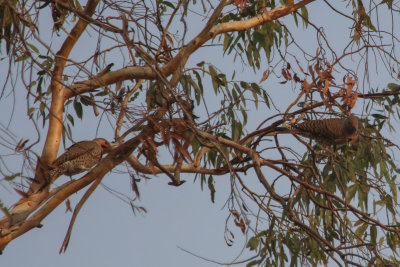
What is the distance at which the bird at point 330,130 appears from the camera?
4.29 m

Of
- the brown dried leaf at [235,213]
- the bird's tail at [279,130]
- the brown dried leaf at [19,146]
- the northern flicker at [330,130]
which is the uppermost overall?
the northern flicker at [330,130]

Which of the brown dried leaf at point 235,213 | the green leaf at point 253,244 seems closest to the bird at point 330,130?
the green leaf at point 253,244

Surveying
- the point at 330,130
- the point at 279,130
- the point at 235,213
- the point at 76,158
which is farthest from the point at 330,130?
the point at 76,158

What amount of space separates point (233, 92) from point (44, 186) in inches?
66.3

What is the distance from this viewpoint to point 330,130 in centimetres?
448

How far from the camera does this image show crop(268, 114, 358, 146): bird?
4.29 meters

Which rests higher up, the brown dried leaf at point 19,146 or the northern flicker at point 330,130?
the northern flicker at point 330,130

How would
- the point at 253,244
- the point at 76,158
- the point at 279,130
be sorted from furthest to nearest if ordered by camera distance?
the point at 76,158 < the point at 253,244 < the point at 279,130

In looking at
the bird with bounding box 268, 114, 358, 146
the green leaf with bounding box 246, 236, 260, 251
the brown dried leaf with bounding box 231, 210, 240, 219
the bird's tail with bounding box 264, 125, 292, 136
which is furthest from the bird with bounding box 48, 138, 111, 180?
the bird with bounding box 268, 114, 358, 146

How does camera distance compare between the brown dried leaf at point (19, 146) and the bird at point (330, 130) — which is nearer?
the brown dried leaf at point (19, 146)

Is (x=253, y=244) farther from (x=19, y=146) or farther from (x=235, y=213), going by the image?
(x=19, y=146)

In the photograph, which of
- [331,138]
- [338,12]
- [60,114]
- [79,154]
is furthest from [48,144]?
[331,138]

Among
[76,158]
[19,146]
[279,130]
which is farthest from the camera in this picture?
[76,158]

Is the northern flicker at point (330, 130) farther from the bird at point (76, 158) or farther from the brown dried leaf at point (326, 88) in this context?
the bird at point (76, 158)
